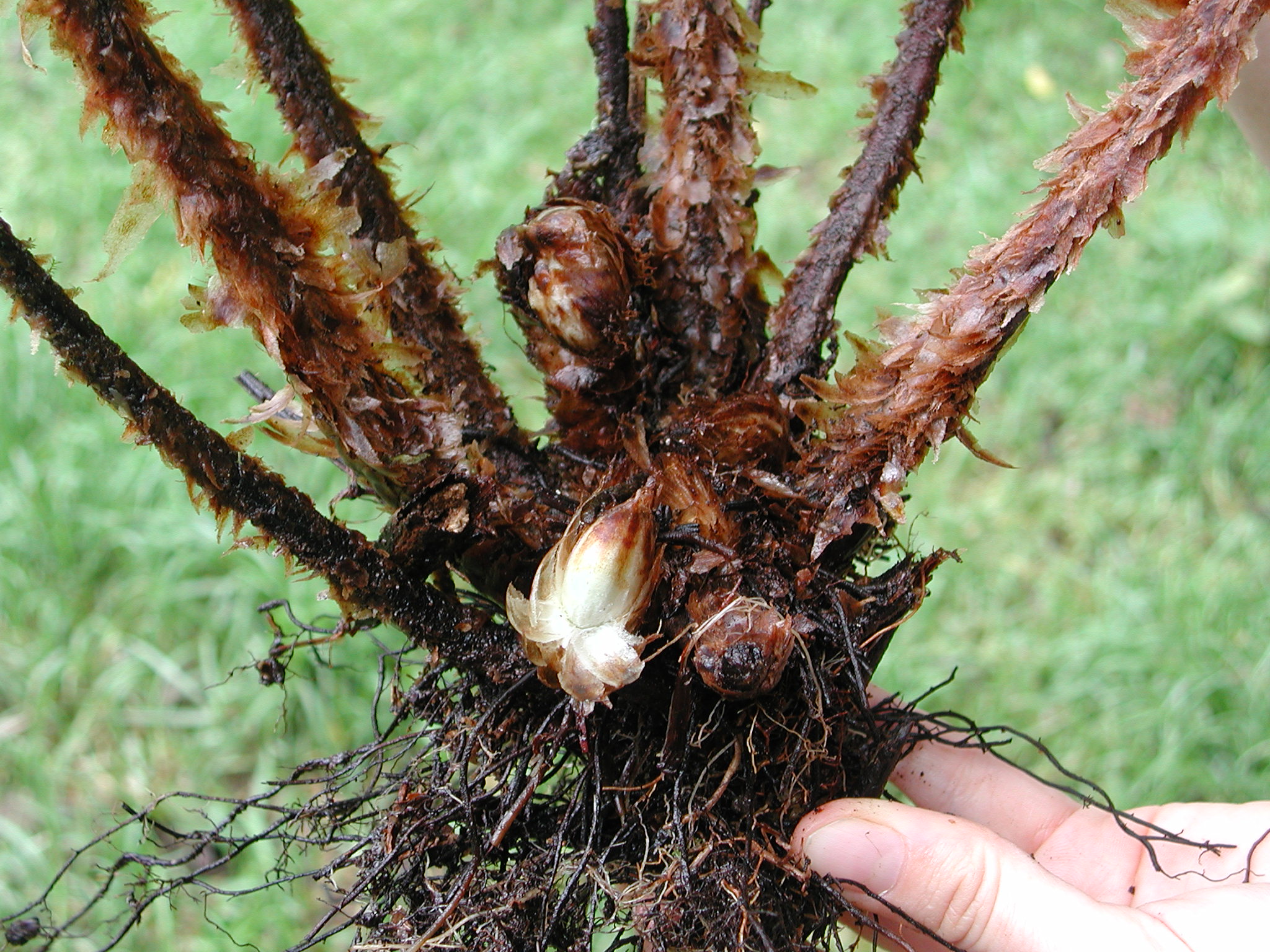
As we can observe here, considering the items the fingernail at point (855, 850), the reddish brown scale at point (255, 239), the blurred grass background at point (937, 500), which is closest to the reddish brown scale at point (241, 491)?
the reddish brown scale at point (255, 239)

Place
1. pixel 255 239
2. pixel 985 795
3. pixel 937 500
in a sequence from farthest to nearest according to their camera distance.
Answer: pixel 937 500, pixel 985 795, pixel 255 239

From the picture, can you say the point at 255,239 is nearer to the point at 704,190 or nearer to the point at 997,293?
Answer: the point at 704,190

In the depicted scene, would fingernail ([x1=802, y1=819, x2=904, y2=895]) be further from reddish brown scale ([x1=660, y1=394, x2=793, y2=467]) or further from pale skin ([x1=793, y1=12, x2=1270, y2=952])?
reddish brown scale ([x1=660, y1=394, x2=793, y2=467])

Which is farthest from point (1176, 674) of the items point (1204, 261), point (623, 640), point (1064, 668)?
point (623, 640)

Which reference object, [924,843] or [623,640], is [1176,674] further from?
[623,640]

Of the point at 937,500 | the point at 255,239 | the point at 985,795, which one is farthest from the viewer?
the point at 937,500

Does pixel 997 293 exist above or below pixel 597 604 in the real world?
above

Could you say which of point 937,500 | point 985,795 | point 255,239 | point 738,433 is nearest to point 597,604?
point 738,433
